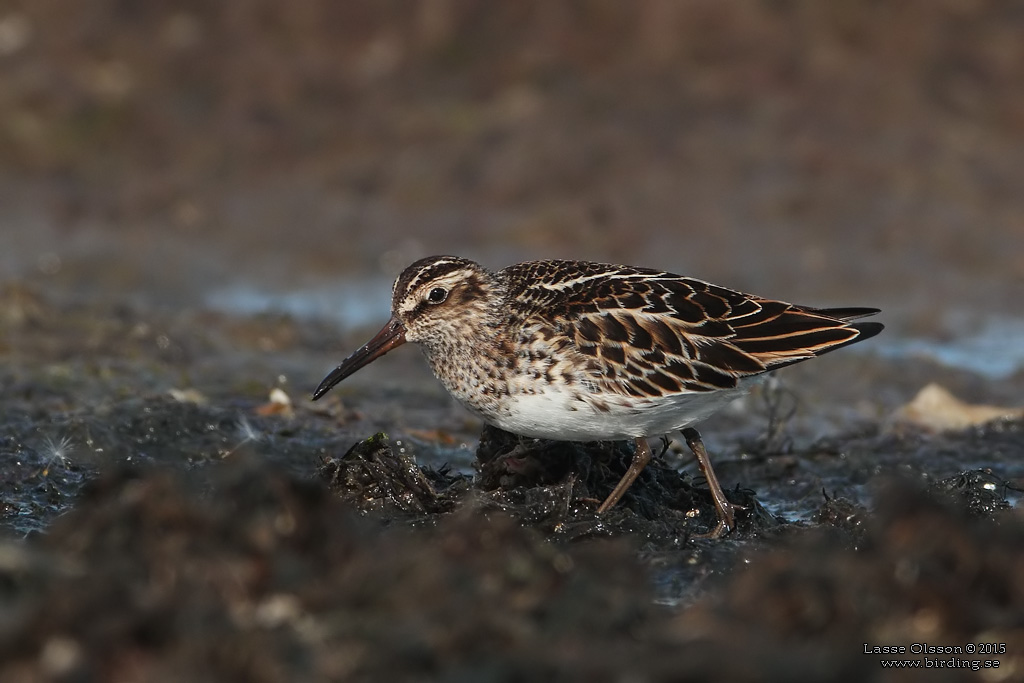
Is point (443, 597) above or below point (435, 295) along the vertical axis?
below

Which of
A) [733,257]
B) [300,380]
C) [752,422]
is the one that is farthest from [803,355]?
[733,257]

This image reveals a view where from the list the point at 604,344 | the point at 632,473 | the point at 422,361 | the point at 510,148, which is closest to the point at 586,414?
the point at 604,344

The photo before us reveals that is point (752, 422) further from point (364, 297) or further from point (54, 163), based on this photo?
point (54, 163)

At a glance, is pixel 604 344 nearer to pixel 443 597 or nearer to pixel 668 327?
pixel 668 327

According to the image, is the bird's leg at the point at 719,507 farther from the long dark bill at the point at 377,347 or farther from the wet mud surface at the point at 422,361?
the long dark bill at the point at 377,347

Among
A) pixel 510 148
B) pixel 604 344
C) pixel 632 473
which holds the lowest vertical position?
pixel 632 473

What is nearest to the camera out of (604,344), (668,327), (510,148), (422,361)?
(604,344)
